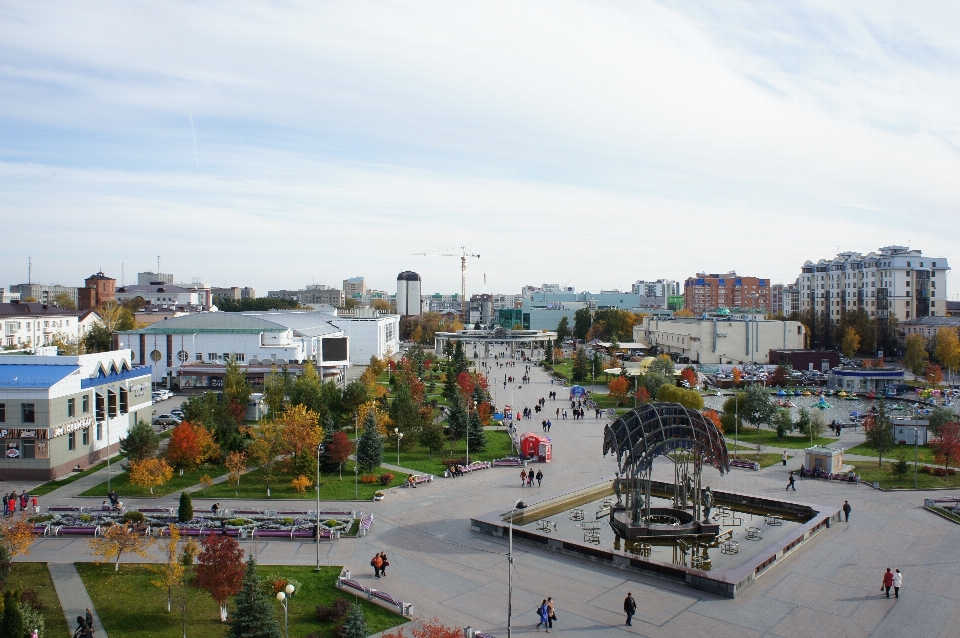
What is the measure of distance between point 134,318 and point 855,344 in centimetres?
9079

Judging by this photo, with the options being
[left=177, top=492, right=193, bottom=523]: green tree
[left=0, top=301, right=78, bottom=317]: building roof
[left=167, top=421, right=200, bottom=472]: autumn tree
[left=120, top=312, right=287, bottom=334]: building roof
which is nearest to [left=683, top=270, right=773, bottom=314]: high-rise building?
[left=120, top=312, right=287, bottom=334]: building roof

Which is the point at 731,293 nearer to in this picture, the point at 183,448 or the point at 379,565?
the point at 183,448

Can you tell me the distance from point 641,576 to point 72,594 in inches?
596

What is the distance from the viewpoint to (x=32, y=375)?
3259 cm

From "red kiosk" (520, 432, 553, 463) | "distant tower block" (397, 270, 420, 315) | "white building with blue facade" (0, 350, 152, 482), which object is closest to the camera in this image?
"white building with blue facade" (0, 350, 152, 482)

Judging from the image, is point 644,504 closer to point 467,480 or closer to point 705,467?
point 467,480

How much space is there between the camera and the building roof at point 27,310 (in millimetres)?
78762

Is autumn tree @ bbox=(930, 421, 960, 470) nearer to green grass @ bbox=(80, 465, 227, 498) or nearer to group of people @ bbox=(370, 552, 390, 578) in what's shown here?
group of people @ bbox=(370, 552, 390, 578)

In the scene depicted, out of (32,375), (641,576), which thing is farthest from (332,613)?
(32,375)

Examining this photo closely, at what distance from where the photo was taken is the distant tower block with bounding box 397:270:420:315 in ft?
648

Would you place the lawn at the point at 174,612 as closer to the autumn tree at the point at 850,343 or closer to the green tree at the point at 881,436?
the green tree at the point at 881,436

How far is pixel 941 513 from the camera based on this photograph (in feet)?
87.7

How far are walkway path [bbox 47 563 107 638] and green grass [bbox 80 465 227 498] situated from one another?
8531mm

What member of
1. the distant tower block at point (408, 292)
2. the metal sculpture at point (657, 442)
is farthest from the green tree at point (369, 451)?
the distant tower block at point (408, 292)
